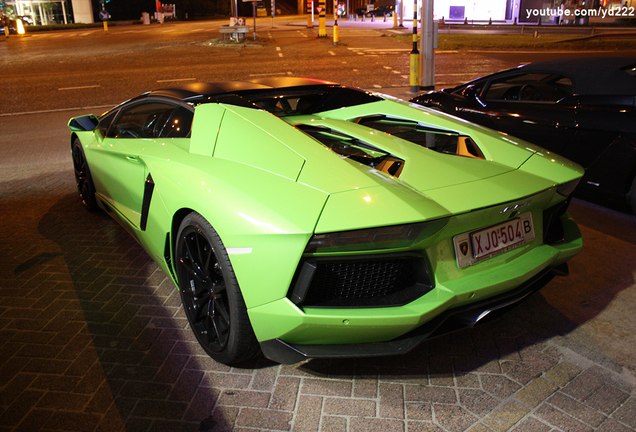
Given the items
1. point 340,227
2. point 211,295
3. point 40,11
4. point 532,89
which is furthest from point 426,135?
point 40,11

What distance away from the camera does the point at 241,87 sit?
11.3ft

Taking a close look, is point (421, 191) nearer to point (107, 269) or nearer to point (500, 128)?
point (107, 269)

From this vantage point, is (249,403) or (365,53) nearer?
(249,403)

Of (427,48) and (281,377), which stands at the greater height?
(427,48)

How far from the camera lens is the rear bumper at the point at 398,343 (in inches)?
82.9

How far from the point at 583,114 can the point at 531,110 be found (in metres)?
0.49

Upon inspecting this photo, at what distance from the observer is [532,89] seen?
5117mm

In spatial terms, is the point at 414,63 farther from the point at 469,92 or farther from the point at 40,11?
the point at 40,11

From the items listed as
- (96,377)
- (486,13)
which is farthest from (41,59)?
(486,13)

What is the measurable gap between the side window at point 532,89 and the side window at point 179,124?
3.37m

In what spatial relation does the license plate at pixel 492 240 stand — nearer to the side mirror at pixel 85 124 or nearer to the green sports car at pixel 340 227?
the green sports car at pixel 340 227

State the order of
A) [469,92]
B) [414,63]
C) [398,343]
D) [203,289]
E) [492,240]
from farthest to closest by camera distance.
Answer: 1. [414,63]
2. [469,92]
3. [203,289]
4. [492,240]
5. [398,343]

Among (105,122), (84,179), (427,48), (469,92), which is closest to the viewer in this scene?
(105,122)

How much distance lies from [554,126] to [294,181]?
3.17m
